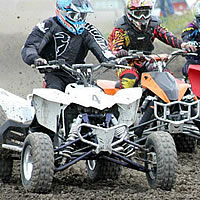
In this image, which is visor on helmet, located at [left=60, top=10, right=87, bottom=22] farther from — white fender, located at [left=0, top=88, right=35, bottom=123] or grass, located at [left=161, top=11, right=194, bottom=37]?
grass, located at [left=161, top=11, right=194, bottom=37]

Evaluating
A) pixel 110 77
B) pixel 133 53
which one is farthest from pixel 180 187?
pixel 110 77

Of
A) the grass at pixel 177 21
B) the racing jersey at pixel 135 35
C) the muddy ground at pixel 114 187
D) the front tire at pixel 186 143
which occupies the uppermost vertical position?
the grass at pixel 177 21

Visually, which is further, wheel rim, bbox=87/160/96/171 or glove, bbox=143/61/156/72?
glove, bbox=143/61/156/72

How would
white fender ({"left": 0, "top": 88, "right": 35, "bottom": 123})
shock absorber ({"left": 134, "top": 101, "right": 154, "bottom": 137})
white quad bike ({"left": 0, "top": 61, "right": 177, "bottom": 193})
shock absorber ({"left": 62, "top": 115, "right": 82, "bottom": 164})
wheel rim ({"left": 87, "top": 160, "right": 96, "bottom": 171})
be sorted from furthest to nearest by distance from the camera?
1. shock absorber ({"left": 134, "top": 101, "right": 154, "bottom": 137})
2. wheel rim ({"left": 87, "top": 160, "right": 96, "bottom": 171})
3. white fender ({"left": 0, "top": 88, "right": 35, "bottom": 123})
4. shock absorber ({"left": 62, "top": 115, "right": 82, "bottom": 164})
5. white quad bike ({"left": 0, "top": 61, "right": 177, "bottom": 193})

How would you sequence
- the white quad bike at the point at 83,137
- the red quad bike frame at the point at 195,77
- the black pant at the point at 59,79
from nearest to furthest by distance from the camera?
the white quad bike at the point at 83,137 → the black pant at the point at 59,79 → the red quad bike frame at the point at 195,77

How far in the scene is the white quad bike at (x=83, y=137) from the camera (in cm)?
677

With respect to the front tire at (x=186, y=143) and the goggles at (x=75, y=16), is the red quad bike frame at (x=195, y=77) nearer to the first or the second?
the front tire at (x=186, y=143)

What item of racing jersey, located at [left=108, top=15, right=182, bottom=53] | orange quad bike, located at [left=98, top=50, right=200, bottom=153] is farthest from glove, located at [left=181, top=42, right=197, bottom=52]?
orange quad bike, located at [left=98, top=50, right=200, bottom=153]

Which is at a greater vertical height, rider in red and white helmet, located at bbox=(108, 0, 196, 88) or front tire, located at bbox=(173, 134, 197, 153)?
rider in red and white helmet, located at bbox=(108, 0, 196, 88)

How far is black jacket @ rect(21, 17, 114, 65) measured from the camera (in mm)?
8367

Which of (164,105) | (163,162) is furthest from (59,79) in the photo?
(163,162)

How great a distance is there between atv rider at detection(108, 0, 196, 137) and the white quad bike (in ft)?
7.88

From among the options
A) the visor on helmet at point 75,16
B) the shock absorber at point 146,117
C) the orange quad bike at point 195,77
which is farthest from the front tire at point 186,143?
the visor on helmet at point 75,16

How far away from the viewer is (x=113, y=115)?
23.5ft
